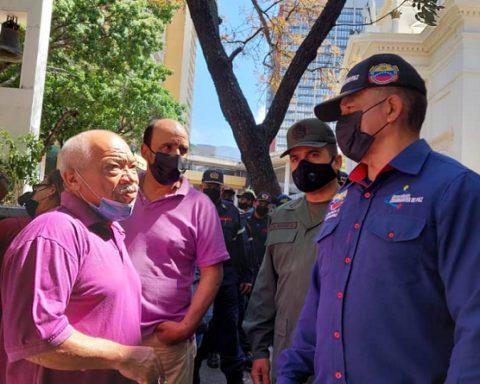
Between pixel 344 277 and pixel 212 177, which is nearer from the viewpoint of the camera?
pixel 344 277

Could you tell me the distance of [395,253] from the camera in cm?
147

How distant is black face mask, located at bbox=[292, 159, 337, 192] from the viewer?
2.72 meters

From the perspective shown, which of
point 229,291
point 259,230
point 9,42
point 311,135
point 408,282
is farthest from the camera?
point 259,230

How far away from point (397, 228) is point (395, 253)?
0.26 feet

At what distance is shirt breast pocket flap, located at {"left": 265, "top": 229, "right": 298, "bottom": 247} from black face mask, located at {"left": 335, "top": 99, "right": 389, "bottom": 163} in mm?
914

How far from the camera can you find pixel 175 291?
8.63 feet

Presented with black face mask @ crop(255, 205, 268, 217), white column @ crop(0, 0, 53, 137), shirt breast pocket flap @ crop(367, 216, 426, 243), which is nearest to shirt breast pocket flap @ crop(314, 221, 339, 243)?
shirt breast pocket flap @ crop(367, 216, 426, 243)

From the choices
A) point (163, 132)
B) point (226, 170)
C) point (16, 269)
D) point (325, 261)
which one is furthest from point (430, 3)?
point (226, 170)

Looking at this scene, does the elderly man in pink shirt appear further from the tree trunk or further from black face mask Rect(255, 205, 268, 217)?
black face mask Rect(255, 205, 268, 217)

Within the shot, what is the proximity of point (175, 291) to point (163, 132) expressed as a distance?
3.27 feet

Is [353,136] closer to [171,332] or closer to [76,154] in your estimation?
[76,154]

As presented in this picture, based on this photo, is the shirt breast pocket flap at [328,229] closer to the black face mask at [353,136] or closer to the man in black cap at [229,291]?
the black face mask at [353,136]

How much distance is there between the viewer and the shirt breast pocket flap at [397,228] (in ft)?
4.73

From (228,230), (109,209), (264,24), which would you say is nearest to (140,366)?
(109,209)
